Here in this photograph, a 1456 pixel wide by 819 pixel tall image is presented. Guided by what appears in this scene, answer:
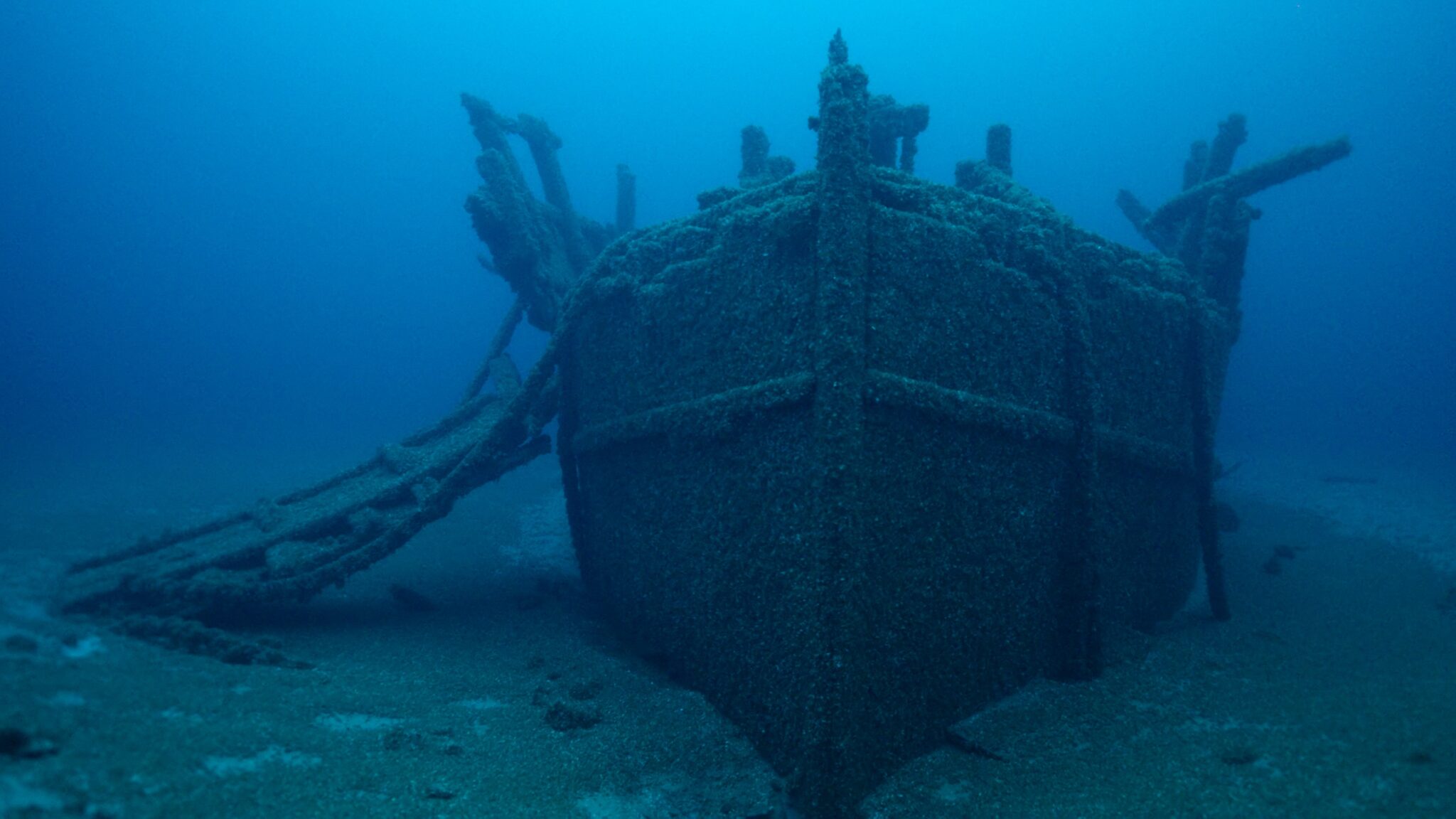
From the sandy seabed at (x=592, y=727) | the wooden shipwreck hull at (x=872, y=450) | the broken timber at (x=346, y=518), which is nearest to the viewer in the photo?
the sandy seabed at (x=592, y=727)

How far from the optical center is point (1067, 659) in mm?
4766

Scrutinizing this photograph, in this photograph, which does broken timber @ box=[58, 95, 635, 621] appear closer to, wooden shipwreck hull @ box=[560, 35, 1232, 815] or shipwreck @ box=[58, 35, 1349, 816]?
shipwreck @ box=[58, 35, 1349, 816]

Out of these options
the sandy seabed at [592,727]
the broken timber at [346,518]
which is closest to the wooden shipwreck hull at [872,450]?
the sandy seabed at [592,727]

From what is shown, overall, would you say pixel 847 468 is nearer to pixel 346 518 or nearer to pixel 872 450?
pixel 872 450

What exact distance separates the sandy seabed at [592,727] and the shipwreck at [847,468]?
0.30 m

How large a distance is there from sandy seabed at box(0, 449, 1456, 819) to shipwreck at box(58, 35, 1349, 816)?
0.30 m

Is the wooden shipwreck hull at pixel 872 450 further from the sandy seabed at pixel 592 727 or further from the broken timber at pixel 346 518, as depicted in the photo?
the broken timber at pixel 346 518

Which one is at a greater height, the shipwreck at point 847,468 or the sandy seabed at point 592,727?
the shipwreck at point 847,468

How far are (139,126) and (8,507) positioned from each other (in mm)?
187225

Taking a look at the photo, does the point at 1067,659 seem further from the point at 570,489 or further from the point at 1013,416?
the point at 570,489

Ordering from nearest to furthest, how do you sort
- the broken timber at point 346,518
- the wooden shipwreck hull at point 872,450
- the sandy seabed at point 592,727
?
the sandy seabed at point 592,727
the wooden shipwreck hull at point 872,450
the broken timber at point 346,518

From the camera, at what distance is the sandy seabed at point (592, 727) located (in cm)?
337

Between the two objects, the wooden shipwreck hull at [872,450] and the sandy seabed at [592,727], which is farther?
the wooden shipwreck hull at [872,450]

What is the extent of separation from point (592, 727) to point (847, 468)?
2.38m
